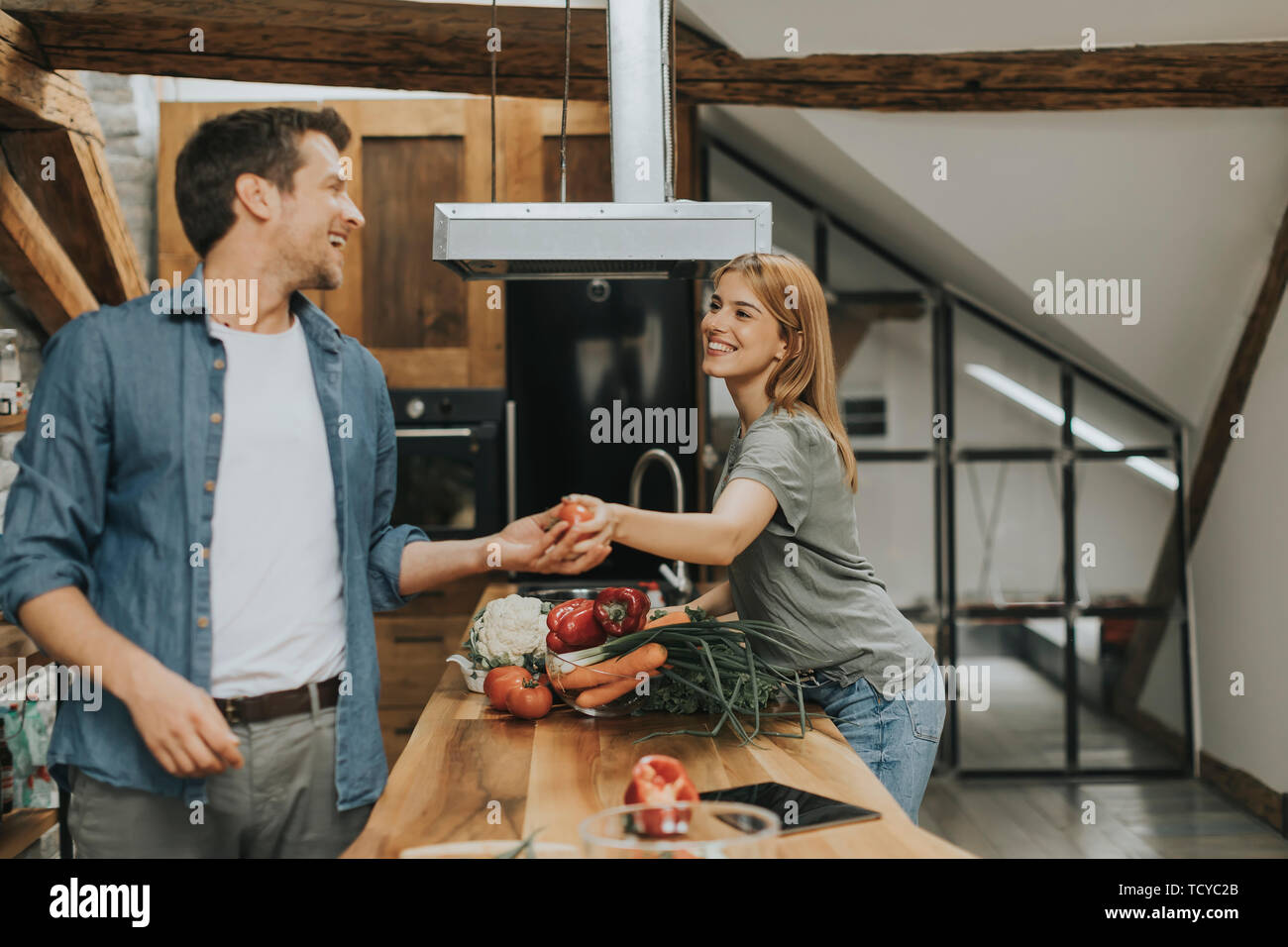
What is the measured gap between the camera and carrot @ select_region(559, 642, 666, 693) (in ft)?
6.00

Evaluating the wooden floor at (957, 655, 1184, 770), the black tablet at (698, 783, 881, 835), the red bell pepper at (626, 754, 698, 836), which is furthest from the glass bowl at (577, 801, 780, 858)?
the wooden floor at (957, 655, 1184, 770)

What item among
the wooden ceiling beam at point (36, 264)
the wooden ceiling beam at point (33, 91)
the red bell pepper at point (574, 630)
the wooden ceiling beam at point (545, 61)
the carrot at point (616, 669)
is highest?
the wooden ceiling beam at point (545, 61)

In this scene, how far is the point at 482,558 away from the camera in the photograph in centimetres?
164

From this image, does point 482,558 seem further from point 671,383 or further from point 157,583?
point 671,383

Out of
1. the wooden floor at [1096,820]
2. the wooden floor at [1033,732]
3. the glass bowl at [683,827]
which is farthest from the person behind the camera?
the wooden floor at [1033,732]

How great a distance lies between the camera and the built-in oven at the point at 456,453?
3.90 meters

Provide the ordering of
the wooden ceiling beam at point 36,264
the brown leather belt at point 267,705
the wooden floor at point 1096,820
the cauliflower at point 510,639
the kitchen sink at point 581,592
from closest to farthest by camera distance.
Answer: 1. the brown leather belt at point 267,705
2. the cauliflower at point 510,639
3. the wooden ceiling beam at point 36,264
4. the kitchen sink at point 581,592
5. the wooden floor at point 1096,820

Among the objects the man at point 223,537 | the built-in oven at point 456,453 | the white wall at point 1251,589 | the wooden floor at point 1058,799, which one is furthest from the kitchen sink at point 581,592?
the white wall at point 1251,589

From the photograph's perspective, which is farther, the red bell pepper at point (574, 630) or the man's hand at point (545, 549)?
the red bell pepper at point (574, 630)

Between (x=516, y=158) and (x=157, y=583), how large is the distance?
9.36ft

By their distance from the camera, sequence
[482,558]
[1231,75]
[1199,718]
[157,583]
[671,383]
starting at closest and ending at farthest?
[157,583] < [482,558] < [1231,75] < [671,383] < [1199,718]

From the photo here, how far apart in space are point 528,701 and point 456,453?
6.90 ft

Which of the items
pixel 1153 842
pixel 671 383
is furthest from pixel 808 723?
pixel 1153 842

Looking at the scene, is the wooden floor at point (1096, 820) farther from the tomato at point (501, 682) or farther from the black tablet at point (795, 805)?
the black tablet at point (795, 805)
